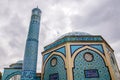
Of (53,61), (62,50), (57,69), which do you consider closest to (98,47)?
(62,50)

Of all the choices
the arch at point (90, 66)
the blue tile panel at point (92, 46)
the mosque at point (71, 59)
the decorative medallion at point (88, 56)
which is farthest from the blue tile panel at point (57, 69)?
the decorative medallion at point (88, 56)

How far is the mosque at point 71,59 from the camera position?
31.0 ft

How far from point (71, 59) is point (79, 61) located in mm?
693

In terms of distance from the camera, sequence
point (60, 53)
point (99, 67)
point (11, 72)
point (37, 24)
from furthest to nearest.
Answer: point (11, 72), point (37, 24), point (60, 53), point (99, 67)

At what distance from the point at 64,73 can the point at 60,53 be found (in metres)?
1.98

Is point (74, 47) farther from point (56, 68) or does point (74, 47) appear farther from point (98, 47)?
point (56, 68)

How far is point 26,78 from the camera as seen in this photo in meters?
10.3

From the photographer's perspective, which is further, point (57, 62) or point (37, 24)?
point (37, 24)

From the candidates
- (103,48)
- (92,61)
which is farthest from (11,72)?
(103,48)

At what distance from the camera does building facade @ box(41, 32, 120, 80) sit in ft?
30.8

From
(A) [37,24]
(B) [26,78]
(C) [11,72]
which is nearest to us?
(B) [26,78]

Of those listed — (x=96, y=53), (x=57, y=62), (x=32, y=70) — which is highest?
(x=96, y=53)

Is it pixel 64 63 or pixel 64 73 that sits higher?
pixel 64 63

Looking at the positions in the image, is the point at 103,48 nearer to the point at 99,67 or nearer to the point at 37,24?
the point at 99,67
